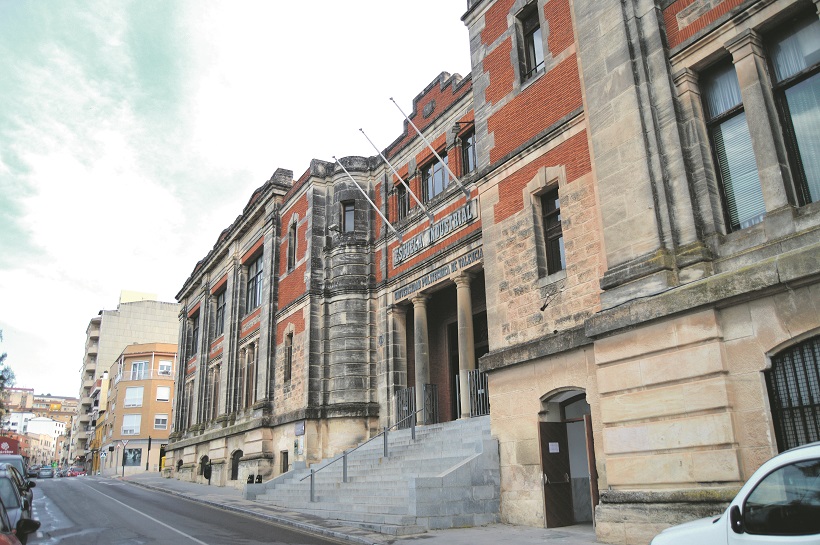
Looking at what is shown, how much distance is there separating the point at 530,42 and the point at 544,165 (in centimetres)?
340

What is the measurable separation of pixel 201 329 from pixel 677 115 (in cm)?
3226

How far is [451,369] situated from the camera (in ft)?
69.4

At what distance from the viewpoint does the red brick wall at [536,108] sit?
12.7 m

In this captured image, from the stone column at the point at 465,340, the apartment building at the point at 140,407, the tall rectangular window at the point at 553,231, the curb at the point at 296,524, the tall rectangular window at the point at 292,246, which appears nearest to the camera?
the curb at the point at 296,524

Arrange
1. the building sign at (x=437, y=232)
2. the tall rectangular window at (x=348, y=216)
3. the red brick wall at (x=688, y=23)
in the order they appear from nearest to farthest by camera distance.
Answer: the red brick wall at (x=688, y=23)
the building sign at (x=437, y=232)
the tall rectangular window at (x=348, y=216)

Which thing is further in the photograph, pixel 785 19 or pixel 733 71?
pixel 733 71

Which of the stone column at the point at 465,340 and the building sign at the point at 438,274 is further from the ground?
the building sign at the point at 438,274

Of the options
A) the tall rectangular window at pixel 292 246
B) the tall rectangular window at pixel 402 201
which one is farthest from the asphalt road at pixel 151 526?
the tall rectangular window at pixel 402 201

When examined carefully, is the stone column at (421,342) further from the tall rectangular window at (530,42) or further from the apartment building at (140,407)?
the apartment building at (140,407)

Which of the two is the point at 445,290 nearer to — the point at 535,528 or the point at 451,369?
the point at 451,369

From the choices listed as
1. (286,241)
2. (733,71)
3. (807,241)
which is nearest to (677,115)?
(733,71)

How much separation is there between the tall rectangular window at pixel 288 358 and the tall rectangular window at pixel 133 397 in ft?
159

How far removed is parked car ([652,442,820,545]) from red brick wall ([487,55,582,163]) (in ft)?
29.4

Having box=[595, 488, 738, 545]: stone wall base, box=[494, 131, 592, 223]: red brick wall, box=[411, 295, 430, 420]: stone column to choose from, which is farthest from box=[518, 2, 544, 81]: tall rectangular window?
box=[595, 488, 738, 545]: stone wall base
